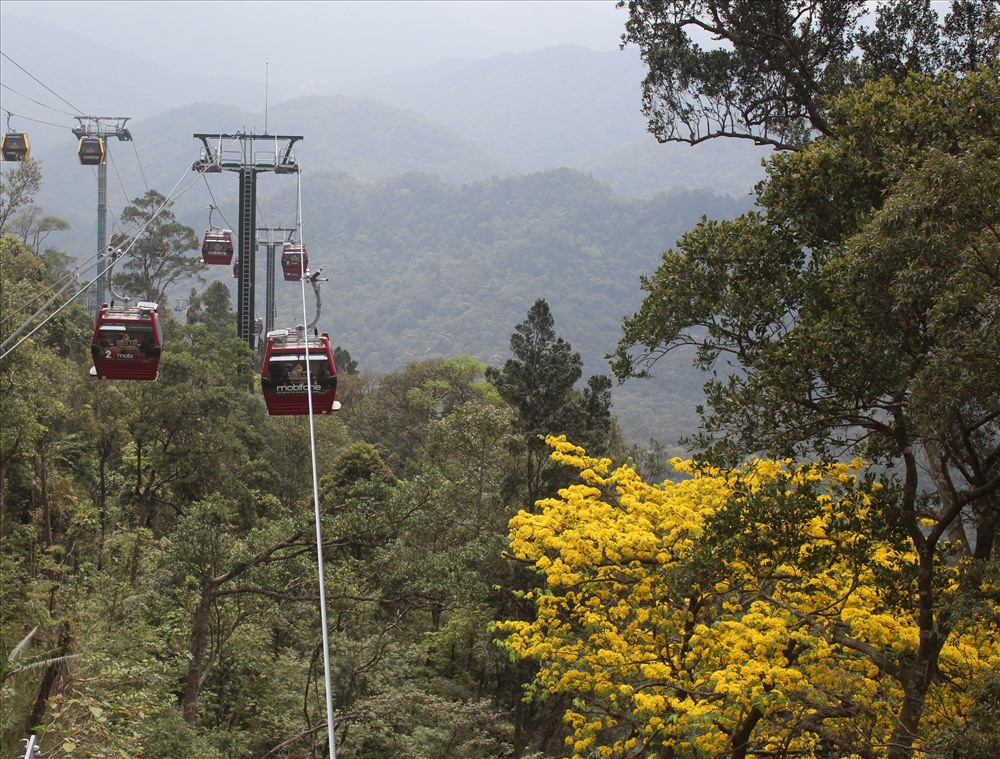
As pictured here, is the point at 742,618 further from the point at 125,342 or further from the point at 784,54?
the point at 125,342

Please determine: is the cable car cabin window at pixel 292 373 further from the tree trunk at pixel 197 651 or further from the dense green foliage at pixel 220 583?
the tree trunk at pixel 197 651

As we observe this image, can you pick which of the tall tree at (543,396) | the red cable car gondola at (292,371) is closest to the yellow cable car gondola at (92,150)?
the tall tree at (543,396)

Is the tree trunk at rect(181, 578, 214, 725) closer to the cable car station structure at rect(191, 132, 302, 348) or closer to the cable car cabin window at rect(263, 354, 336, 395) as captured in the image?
the cable car cabin window at rect(263, 354, 336, 395)

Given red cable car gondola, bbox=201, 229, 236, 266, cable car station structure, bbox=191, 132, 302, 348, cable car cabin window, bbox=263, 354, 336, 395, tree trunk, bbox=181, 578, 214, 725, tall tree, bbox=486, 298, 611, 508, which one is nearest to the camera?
cable car cabin window, bbox=263, 354, 336, 395

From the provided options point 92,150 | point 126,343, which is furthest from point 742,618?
point 92,150

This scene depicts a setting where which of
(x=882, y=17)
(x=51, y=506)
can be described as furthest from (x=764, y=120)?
(x=51, y=506)

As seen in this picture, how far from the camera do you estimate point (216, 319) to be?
47.1 metres

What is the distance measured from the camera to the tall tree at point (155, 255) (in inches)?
2015

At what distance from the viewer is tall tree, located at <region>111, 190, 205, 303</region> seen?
51.2m

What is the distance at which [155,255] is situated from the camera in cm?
5241

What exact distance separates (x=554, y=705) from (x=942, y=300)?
13366 mm

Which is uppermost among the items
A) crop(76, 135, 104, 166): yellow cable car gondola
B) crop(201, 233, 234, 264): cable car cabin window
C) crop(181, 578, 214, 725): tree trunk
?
crop(76, 135, 104, 166): yellow cable car gondola

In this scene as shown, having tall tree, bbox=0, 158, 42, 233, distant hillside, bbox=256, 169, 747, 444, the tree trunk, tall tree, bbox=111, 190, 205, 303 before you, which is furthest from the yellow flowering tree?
distant hillside, bbox=256, 169, 747, 444

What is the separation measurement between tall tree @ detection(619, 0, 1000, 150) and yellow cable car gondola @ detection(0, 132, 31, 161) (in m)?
31.0
